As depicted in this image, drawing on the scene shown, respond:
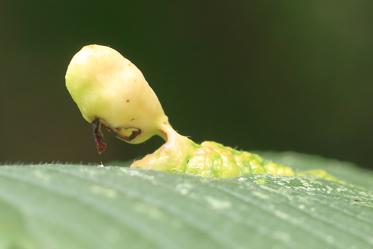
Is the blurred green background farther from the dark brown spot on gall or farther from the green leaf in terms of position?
the green leaf

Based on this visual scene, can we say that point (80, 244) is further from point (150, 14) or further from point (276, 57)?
point (276, 57)

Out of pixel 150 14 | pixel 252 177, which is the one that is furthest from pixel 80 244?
pixel 150 14

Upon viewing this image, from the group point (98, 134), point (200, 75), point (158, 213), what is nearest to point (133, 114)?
point (98, 134)

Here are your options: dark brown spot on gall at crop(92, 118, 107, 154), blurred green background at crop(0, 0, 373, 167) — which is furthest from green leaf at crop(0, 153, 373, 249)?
blurred green background at crop(0, 0, 373, 167)

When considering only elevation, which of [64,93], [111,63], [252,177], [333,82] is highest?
[111,63]

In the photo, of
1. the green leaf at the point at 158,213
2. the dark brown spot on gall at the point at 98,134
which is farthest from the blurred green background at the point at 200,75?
the green leaf at the point at 158,213

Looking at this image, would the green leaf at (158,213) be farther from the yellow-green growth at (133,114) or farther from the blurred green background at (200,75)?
the blurred green background at (200,75)
